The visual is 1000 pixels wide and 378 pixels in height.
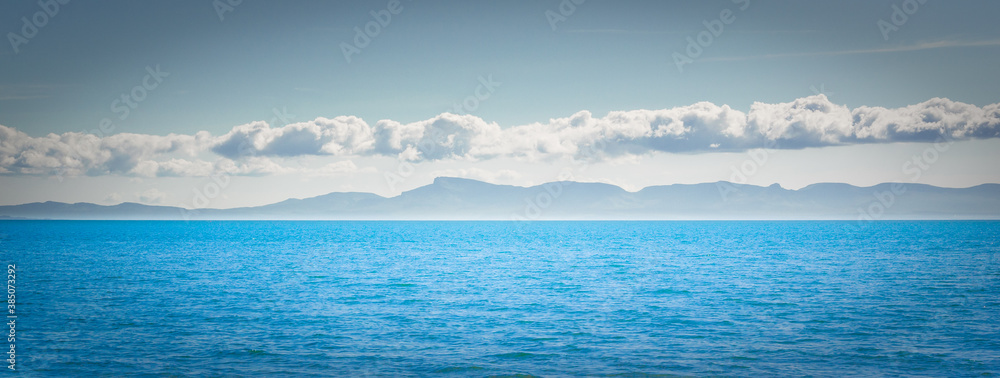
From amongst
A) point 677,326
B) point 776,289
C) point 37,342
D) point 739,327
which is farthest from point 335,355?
→ point 776,289

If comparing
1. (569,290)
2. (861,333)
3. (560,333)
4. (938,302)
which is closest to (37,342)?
(560,333)

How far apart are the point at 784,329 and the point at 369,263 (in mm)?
49239

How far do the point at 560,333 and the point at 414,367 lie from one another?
8.01 m

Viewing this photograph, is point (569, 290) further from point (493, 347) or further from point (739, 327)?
point (493, 347)

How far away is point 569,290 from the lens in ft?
144

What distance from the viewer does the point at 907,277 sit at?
51031 millimetres

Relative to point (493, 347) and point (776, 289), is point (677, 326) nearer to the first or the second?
point (493, 347)

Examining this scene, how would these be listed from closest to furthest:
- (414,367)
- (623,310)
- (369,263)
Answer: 1. (414,367)
2. (623,310)
3. (369,263)

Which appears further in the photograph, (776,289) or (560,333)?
(776,289)

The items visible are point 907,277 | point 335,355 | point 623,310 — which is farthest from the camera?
point 907,277

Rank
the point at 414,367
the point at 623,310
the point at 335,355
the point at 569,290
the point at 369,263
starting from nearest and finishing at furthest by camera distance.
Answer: the point at 414,367 < the point at 335,355 < the point at 623,310 < the point at 569,290 < the point at 369,263

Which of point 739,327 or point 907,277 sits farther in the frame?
point 907,277

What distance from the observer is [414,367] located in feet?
74.1

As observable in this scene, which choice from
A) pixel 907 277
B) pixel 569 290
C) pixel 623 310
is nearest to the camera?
pixel 623 310
